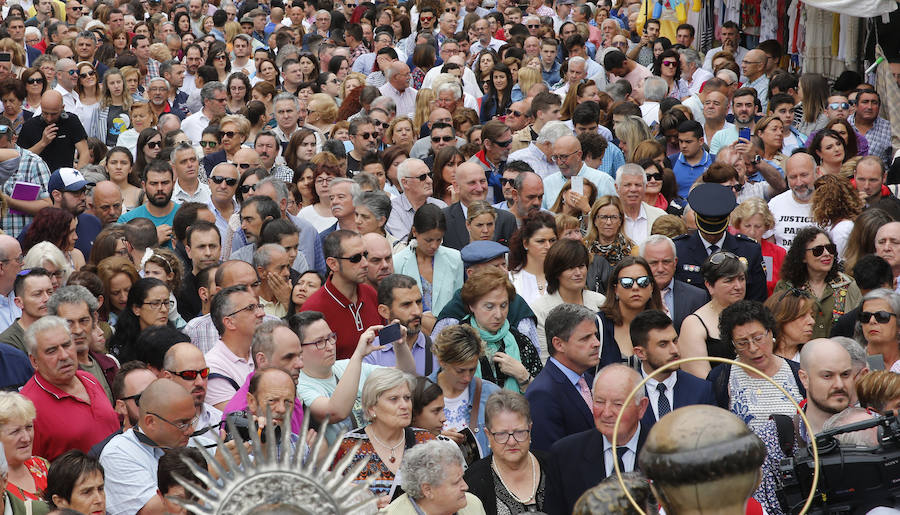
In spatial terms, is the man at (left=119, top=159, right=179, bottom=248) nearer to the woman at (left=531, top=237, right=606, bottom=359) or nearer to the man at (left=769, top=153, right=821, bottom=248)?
the woman at (left=531, top=237, right=606, bottom=359)

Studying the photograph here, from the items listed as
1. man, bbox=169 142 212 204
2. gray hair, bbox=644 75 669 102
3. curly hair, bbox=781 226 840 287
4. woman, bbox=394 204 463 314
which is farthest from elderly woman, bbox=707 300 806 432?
gray hair, bbox=644 75 669 102

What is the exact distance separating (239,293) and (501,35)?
39.2 ft

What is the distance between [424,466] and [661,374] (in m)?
1.68

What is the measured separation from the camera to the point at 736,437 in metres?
2.35

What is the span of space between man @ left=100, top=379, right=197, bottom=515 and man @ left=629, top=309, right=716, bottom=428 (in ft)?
7.34

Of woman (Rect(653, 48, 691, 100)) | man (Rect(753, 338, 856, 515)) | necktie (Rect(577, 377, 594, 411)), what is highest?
man (Rect(753, 338, 856, 515))

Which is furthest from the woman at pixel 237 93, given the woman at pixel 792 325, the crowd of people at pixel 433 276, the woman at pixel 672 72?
the woman at pixel 792 325

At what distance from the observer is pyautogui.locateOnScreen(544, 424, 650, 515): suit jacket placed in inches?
216

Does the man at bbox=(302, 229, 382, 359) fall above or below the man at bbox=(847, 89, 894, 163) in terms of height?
above

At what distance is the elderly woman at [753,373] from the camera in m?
6.00

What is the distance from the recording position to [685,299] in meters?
7.66

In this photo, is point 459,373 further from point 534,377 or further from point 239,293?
point 239,293

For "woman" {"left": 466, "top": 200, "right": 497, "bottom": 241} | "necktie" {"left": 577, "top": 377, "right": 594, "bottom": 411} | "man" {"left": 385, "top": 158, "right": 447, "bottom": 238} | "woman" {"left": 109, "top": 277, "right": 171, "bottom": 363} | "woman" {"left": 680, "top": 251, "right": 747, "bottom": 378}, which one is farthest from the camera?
"man" {"left": 385, "top": 158, "right": 447, "bottom": 238}

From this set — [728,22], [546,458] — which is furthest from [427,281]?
[728,22]
